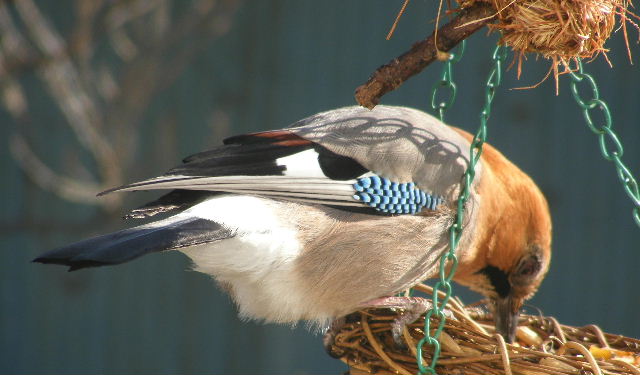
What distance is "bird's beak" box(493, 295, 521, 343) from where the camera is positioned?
3.10 m

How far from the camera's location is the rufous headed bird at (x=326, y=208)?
8.87 ft

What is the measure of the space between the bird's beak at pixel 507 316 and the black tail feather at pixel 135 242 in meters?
1.15

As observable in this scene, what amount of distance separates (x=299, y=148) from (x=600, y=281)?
3727 mm

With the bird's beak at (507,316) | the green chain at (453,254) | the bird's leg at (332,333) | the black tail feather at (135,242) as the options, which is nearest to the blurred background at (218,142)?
the bird's beak at (507,316)

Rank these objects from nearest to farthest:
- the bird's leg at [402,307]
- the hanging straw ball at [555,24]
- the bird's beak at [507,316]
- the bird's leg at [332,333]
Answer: the hanging straw ball at [555,24], the bird's leg at [402,307], the bird's leg at [332,333], the bird's beak at [507,316]

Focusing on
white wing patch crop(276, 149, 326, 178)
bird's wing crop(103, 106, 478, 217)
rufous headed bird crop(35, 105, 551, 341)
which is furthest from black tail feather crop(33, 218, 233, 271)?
white wing patch crop(276, 149, 326, 178)

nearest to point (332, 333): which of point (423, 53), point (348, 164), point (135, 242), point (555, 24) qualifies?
point (348, 164)

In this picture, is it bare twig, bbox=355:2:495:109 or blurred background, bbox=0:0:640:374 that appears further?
blurred background, bbox=0:0:640:374

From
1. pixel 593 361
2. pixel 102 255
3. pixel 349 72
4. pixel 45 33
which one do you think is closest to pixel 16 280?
pixel 45 33

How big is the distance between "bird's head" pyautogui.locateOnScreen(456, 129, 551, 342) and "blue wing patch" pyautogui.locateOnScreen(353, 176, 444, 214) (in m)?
0.38

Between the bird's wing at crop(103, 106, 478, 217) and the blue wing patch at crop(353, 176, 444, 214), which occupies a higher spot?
the bird's wing at crop(103, 106, 478, 217)

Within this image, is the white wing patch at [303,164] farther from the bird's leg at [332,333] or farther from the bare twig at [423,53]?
the bird's leg at [332,333]

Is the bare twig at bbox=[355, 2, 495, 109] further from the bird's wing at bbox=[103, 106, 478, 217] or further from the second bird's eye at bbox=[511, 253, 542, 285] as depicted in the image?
the second bird's eye at bbox=[511, 253, 542, 285]

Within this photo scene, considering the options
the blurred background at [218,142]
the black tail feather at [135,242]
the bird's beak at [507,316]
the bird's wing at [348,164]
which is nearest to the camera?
the black tail feather at [135,242]
